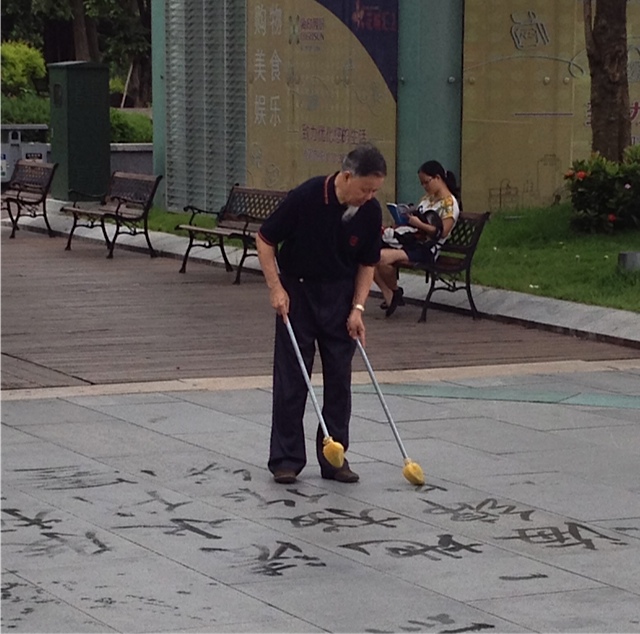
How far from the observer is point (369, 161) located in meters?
7.61

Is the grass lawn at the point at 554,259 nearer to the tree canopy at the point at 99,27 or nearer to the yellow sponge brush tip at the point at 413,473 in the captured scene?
the yellow sponge brush tip at the point at 413,473

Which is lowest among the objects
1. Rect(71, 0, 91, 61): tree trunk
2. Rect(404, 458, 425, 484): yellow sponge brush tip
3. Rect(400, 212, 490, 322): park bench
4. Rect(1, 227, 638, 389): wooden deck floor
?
Rect(1, 227, 638, 389): wooden deck floor

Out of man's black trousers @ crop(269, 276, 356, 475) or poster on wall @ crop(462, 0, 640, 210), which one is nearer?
man's black trousers @ crop(269, 276, 356, 475)

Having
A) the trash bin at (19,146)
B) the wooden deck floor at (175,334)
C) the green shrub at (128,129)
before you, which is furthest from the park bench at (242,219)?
the green shrub at (128,129)

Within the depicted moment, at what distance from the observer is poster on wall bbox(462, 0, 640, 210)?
19000 mm

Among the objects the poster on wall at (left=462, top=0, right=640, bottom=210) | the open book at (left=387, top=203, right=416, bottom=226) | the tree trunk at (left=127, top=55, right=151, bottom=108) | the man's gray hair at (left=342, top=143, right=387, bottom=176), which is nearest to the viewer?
the man's gray hair at (left=342, top=143, right=387, bottom=176)

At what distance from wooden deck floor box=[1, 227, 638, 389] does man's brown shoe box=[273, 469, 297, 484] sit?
3164 millimetres

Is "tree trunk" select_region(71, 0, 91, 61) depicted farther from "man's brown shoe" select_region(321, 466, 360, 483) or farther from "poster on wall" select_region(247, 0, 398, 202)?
"man's brown shoe" select_region(321, 466, 360, 483)

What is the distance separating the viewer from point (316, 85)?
2023cm

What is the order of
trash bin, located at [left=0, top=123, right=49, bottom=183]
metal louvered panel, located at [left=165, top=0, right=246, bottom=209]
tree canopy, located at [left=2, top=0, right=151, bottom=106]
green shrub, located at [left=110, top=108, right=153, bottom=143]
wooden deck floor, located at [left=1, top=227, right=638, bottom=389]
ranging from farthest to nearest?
tree canopy, located at [left=2, top=0, right=151, bottom=106], green shrub, located at [left=110, top=108, right=153, bottom=143], trash bin, located at [left=0, top=123, right=49, bottom=183], metal louvered panel, located at [left=165, top=0, right=246, bottom=209], wooden deck floor, located at [left=1, top=227, right=638, bottom=389]

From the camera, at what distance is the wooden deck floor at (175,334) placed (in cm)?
1153

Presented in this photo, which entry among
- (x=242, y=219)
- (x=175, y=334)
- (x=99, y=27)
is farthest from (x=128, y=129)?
(x=99, y=27)

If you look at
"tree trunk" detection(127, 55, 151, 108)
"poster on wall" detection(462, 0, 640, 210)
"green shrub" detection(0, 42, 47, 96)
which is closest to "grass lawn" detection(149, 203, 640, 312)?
"poster on wall" detection(462, 0, 640, 210)

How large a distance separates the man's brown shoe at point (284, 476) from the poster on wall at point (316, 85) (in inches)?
435
